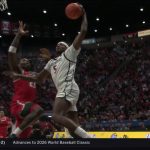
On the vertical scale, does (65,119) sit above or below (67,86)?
below

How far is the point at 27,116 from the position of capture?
7.36 meters

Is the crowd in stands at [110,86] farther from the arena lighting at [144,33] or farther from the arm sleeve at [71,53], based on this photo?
the arm sleeve at [71,53]

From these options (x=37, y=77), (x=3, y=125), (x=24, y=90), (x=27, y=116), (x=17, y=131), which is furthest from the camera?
(x=3, y=125)

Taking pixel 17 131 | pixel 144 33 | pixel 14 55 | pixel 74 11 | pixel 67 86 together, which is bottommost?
pixel 17 131

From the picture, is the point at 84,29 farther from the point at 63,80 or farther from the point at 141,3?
the point at 141,3

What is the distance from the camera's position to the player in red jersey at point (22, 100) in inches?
291

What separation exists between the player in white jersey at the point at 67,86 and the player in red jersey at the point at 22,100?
1.46 ft

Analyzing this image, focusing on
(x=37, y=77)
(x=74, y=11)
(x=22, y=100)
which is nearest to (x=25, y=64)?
(x=37, y=77)

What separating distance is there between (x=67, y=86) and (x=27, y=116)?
3.38ft

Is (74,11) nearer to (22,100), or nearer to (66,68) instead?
(66,68)

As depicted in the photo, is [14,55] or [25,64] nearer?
[14,55]

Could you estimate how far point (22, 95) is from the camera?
7594mm

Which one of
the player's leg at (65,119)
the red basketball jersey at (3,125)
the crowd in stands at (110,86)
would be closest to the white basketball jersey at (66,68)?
the player's leg at (65,119)

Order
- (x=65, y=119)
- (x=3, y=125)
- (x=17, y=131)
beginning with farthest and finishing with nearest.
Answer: (x=3, y=125), (x=17, y=131), (x=65, y=119)
